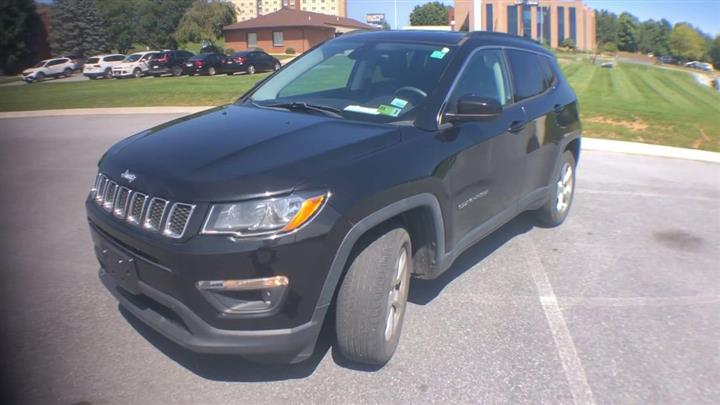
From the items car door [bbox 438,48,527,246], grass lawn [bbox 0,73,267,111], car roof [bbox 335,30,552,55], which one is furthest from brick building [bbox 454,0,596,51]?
car door [bbox 438,48,527,246]

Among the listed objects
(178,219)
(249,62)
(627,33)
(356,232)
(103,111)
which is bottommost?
(356,232)

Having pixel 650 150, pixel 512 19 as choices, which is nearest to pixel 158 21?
pixel 512 19

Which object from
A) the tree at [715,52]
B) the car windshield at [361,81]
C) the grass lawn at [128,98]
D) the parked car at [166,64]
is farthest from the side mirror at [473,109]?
the tree at [715,52]

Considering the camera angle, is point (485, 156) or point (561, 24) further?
point (561, 24)

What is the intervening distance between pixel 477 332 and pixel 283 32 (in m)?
61.2

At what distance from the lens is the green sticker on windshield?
3.84 metres

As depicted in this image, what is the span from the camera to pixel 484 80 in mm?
4484

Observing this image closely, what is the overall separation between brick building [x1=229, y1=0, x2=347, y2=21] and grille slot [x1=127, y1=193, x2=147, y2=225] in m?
94.5

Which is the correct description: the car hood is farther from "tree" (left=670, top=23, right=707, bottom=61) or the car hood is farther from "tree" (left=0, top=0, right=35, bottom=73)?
"tree" (left=670, top=23, right=707, bottom=61)

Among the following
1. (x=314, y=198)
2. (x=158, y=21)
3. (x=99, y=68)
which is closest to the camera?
(x=314, y=198)

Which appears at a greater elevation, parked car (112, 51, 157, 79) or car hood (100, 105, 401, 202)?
parked car (112, 51, 157, 79)

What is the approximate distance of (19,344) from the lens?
11.9ft

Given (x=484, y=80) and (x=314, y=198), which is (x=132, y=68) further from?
(x=314, y=198)

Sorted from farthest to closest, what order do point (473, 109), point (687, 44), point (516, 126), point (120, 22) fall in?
point (687, 44)
point (120, 22)
point (516, 126)
point (473, 109)
